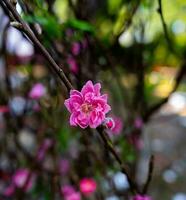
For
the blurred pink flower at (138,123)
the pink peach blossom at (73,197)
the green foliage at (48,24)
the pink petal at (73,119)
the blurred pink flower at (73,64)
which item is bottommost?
the pink peach blossom at (73,197)

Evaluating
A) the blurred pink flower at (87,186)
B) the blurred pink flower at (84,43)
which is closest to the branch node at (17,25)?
the blurred pink flower at (84,43)

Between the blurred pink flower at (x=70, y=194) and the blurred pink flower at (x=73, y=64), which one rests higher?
the blurred pink flower at (x=73, y=64)

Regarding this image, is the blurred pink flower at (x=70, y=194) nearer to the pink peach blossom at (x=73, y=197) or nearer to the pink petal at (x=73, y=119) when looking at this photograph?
the pink peach blossom at (x=73, y=197)

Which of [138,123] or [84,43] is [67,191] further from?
[84,43]

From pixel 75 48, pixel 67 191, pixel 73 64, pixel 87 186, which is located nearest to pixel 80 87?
pixel 73 64

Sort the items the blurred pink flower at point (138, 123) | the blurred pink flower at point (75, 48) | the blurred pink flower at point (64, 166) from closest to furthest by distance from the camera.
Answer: the blurred pink flower at point (75, 48) < the blurred pink flower at point (138, 123) < the blurred pink flower at point (64, 166)

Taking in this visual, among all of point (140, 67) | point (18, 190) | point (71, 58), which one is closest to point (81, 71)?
point (71, 58)

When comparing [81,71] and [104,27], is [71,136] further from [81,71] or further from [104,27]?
[104,27]

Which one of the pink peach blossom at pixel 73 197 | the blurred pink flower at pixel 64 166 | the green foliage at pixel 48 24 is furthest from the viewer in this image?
the blurred pink flower at pixel 64 166
